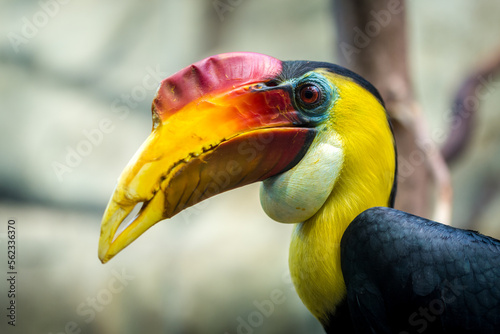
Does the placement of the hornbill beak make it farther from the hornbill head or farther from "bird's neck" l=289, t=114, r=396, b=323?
"bird's neck" l=289, t=114, r=396, b=323

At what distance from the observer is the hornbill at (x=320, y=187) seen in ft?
4.01

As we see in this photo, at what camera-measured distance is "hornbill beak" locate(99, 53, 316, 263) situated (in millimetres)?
1208

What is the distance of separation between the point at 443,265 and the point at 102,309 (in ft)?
8.87

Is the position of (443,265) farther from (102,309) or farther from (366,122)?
(102,309)

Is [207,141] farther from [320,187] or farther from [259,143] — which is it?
[320,187]

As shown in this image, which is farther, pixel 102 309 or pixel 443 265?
pixel 102 309

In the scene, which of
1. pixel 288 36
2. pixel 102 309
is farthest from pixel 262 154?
pixel 288 36

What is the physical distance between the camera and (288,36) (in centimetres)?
428

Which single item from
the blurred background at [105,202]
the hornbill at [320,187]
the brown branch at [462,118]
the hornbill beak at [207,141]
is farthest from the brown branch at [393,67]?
the hornbill beak at [207,141]

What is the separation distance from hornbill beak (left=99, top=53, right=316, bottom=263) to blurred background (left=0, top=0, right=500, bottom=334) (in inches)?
84.5

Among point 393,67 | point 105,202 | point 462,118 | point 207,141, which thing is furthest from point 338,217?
point 105,202

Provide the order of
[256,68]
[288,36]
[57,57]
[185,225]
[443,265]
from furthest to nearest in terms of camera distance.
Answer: [288,36]
[185,225]
[57,57]
[256,68]
[443,265]

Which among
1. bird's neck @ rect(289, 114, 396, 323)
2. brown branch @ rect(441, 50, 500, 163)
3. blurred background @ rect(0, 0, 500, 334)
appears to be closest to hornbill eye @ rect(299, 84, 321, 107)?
bird's neck @ rect(289, 114, 396, 323)

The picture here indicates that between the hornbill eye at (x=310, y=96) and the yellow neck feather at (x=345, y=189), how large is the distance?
2.3 inches
